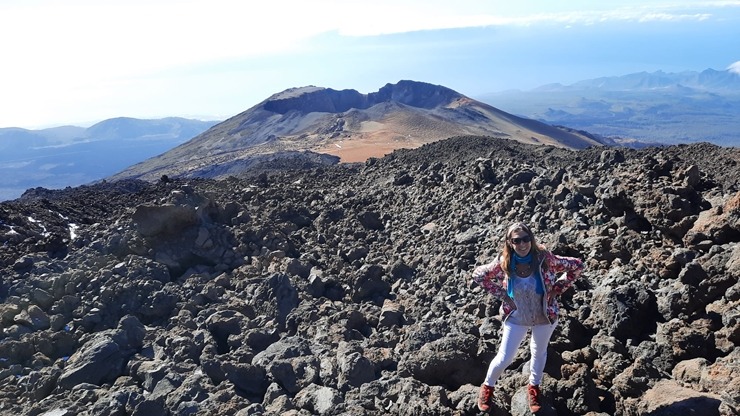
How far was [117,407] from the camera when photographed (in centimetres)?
605

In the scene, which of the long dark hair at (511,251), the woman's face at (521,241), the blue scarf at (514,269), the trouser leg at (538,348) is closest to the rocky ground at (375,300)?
the trouser leg at (538,348)

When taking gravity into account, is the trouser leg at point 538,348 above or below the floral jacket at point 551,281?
below

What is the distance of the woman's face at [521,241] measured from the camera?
4.46 m

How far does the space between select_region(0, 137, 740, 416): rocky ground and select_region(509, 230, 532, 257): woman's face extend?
1411 millimetres

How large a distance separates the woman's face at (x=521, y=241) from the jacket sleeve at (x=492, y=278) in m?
0.30

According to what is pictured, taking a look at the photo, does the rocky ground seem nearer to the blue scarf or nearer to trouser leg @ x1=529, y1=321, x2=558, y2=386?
trouser leg @ x1=529, y1=321, x2=558, y2=386

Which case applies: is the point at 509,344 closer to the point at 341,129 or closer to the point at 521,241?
the point at 521,241

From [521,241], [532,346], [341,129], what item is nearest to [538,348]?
[532,346]

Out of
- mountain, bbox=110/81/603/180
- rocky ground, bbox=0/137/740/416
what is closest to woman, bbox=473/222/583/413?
rocky ground, bbox=0/137/740/416

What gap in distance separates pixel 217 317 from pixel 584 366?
5.13 m

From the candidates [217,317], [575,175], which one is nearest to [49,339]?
[217,317]

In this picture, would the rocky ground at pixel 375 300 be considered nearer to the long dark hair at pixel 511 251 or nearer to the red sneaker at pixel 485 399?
the red sneaker at pixel 485 399

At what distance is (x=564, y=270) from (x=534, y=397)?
3.72 feet

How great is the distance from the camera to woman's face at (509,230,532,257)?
4.46 meters
